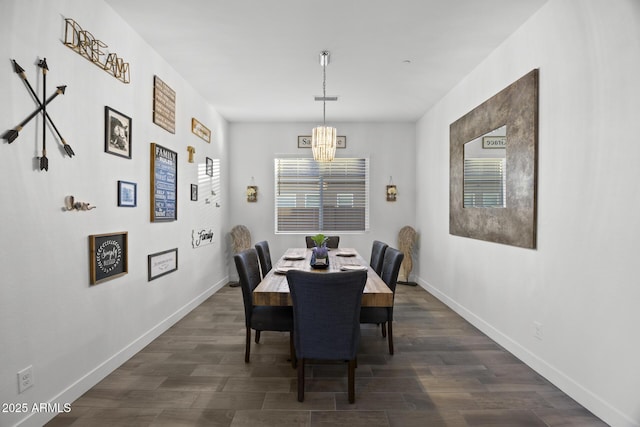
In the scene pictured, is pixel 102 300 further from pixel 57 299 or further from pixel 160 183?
pixel 160 183

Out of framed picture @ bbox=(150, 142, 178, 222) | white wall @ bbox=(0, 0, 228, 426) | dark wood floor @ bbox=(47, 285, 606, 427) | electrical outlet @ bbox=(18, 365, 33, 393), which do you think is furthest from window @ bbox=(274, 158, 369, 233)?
electrical outlet @ bbox=(18, 365, 33, 393)

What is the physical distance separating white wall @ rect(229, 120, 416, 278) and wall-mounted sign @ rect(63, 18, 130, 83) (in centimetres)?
320

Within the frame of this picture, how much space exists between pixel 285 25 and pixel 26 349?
2.91 m

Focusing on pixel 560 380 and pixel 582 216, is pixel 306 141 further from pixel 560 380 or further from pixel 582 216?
pixel 560 380

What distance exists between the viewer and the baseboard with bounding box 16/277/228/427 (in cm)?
196

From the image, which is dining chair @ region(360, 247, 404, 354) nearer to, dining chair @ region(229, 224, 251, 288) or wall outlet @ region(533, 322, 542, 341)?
wall outlet @ region(533, 322, 542, 341)

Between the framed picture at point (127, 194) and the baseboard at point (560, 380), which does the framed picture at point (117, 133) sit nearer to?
the framed picture at point (127, 194)

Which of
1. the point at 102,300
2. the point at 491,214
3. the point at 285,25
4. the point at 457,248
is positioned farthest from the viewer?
the point at 457,248

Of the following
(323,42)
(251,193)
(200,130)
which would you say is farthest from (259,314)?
(251,193)

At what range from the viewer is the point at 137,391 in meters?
2.37

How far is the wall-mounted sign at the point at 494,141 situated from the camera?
3205 millimetres

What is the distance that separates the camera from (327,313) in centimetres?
210

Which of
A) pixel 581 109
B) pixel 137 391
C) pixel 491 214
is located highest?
pixel 581 109

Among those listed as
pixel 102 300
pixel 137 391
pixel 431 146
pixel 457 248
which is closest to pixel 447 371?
pixel 457 248
